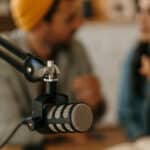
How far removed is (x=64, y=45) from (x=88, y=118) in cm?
132

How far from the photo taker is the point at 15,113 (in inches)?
63.9

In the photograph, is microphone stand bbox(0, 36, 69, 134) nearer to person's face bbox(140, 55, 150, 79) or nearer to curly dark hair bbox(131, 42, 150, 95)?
person's face bbox(140, 55, 150, 79)

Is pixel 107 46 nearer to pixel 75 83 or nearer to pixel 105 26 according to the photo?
pixel 105 26

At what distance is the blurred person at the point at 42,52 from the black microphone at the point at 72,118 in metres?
0.69

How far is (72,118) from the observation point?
2.38 feet

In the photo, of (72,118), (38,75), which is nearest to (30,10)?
(38,75)

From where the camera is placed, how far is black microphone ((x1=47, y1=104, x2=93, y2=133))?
73 centimetres

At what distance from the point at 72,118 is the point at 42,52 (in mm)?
1166

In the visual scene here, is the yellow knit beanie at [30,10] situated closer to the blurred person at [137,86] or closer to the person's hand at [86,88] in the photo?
the person's hand at [86,88]

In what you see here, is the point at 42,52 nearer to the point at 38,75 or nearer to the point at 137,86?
the point at 137,86

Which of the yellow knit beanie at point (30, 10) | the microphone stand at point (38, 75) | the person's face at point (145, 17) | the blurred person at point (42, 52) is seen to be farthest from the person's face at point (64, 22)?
the microphone stand at point (38, 75)

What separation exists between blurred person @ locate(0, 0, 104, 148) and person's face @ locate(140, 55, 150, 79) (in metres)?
0.20

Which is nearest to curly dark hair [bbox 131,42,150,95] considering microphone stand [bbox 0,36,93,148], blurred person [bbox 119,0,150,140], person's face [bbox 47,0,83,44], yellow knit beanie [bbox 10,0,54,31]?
blurred person [bbox 119,0,150,140]

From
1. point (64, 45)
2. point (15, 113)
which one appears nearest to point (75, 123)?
point (15, 113)
